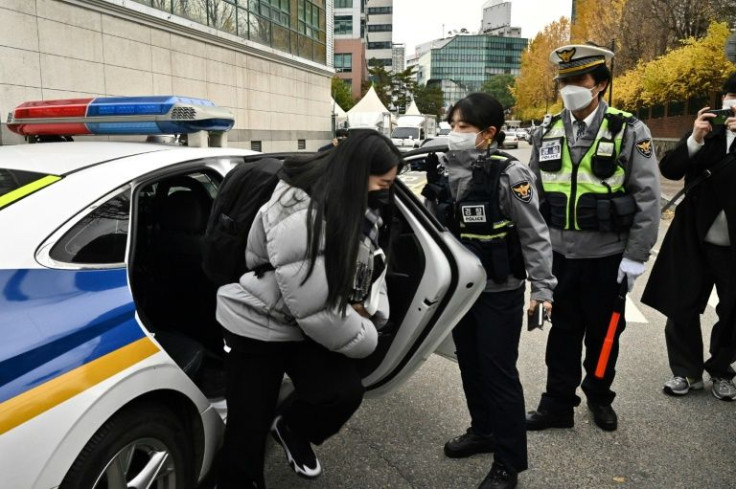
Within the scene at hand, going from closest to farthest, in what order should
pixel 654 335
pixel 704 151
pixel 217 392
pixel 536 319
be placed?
pixel 217 392 → pixel 536 319 → pixel 704 151 → pixel 654 335

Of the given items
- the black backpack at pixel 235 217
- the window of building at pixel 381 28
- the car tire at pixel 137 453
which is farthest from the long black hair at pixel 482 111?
the window of building at pixel 381 28

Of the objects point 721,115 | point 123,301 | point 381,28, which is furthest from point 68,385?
point 381,28

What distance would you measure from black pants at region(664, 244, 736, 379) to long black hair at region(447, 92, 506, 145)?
1717 mm

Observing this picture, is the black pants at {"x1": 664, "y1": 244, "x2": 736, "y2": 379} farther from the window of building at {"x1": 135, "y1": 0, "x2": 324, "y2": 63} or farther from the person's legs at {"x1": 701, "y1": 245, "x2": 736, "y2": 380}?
the window of building at {"x1": 135, "y1": 0, "x2": 324, "y2": 63}

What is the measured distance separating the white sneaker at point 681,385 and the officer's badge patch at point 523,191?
1.92m

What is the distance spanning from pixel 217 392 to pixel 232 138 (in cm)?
1675

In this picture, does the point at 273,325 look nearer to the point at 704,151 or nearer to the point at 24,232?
the point at 24,232

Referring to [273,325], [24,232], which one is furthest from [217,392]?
[24,232]

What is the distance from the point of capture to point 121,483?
185 cm

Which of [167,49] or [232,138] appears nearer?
[167,49]

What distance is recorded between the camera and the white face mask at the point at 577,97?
2.96 metres

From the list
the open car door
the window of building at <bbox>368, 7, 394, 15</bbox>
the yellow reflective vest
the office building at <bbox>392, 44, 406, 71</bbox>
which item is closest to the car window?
the open car door

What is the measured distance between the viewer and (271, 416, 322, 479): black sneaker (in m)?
2.47

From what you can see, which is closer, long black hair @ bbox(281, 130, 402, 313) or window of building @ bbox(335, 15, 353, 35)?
long black hair @ bbox(281, 130, 402, 313)
